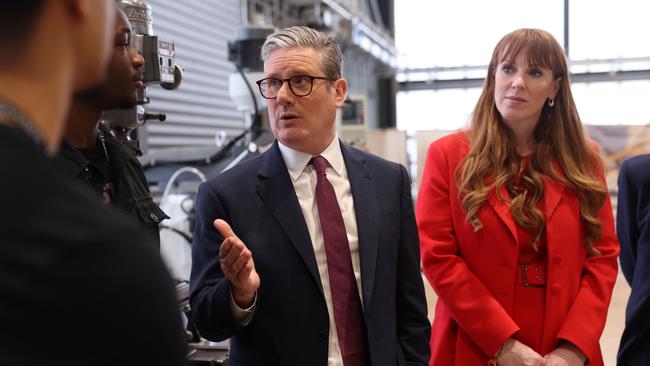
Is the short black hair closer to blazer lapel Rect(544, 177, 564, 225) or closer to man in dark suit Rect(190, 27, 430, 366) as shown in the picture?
man in dark suit Rect(190, 27, 430, 366)

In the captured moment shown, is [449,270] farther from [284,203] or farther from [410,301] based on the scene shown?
[284,203]

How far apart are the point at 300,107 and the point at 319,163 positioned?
18cm

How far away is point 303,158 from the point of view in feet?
5.64

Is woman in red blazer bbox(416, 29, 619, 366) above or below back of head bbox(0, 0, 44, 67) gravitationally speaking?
below

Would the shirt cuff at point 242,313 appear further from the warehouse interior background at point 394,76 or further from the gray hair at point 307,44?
the warehouse interior background at point 394,76

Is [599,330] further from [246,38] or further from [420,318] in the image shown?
[246,38]

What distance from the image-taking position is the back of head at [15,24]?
57 centimetres

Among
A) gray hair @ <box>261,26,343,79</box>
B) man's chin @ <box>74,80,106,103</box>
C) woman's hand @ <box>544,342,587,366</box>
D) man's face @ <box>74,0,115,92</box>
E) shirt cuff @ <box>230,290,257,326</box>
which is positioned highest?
gray hair @ <box>261,26,343,79</box>

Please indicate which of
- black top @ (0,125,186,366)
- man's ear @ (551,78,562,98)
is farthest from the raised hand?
man's ear @ (551,78,562,98)

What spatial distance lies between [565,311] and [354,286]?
845mm

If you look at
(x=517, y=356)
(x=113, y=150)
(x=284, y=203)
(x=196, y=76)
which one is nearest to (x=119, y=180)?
(x=113, y=150)

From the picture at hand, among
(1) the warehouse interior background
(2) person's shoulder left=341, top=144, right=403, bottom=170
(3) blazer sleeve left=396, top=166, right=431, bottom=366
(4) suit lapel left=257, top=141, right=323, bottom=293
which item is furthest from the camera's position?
(1) the warehouse interior background

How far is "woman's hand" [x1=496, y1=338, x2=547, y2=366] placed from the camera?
6.19ft

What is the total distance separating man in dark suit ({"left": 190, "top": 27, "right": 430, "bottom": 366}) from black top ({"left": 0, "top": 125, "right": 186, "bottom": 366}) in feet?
2.67
